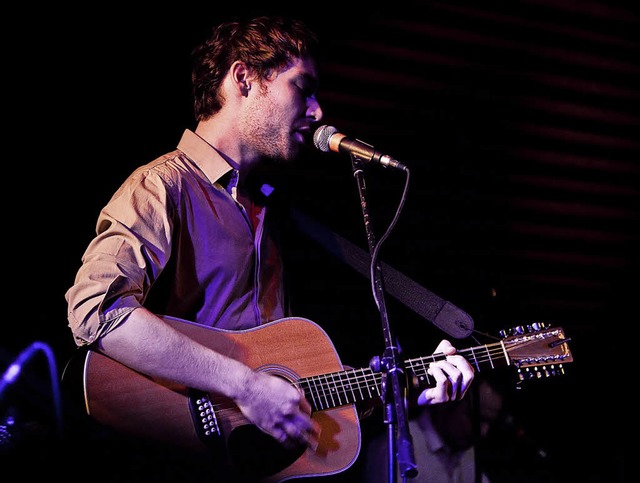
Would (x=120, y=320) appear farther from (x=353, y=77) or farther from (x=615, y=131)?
(x=615, y=131)

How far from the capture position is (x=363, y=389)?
2518 millimetres

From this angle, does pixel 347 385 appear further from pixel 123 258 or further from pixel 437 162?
pixel 437 162

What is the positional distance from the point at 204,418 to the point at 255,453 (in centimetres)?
24

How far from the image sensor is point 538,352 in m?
2.77

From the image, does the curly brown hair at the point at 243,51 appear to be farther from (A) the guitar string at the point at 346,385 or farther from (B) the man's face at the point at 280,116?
(A) the guitar string at the point at 346,385

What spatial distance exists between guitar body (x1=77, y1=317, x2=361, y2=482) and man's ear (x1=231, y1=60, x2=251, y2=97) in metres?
1.33

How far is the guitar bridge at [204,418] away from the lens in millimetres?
2189

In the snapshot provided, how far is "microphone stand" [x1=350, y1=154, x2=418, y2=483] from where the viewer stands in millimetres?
1626

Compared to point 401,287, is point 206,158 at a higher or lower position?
higher

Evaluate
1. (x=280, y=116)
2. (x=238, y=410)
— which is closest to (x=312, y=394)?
(x=238, y=410)

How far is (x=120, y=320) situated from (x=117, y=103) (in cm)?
138

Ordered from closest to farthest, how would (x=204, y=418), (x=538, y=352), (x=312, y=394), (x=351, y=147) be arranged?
1. (x=204, y=418)
2. (x=351, y=147)
3. (x=312, y=394)
4. (x=538, y=352)

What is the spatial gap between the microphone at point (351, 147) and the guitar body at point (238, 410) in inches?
29.5

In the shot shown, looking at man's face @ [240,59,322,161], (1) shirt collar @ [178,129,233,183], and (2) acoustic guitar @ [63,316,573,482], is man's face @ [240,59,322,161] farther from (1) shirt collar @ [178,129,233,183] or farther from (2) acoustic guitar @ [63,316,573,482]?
(2) acoustic guitar @ [63,316,573,482]
